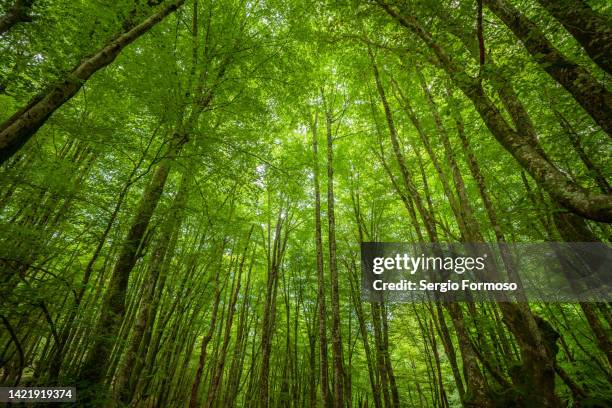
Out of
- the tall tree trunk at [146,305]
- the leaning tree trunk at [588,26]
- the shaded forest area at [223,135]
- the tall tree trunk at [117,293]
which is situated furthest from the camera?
the tall tree trunk at [117,293]

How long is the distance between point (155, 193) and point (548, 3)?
528cm

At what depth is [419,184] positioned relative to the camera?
29.1 ft

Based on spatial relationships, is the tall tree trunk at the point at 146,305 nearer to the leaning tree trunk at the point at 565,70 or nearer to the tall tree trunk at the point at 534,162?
the tall tree trunk at the point at 534,162

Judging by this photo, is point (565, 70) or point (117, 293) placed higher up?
point (565, 70)

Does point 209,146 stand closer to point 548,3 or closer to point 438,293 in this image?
point 548,3

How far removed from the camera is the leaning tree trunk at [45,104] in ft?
7.41

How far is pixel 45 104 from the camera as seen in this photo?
240cm

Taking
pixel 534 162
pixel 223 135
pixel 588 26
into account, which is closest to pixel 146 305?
pixel 223 135

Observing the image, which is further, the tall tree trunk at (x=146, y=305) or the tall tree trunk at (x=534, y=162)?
the tall tree trunk at (x=146, y=305)

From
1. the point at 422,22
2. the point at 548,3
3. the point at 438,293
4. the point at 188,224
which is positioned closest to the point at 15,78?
the point at 422,22

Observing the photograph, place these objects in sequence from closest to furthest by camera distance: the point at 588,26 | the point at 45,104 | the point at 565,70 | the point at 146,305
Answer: the point at 588,26
the point at 565,70
the point at 45,104
the point at 146,305

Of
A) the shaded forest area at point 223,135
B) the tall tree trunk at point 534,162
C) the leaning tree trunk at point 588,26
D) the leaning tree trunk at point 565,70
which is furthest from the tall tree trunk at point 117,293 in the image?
the leaning tree trunk at point 588,26

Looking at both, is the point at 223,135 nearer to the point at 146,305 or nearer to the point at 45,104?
the point at 45,104

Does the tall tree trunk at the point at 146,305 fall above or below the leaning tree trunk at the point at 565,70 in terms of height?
below
